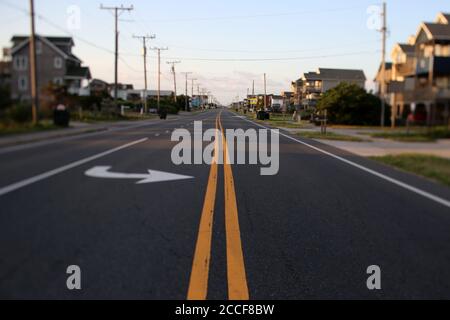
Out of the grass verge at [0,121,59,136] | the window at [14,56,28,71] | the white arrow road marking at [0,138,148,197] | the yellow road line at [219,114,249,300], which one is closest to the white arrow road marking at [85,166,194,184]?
the white arrow road marking at [0,138,148,197]

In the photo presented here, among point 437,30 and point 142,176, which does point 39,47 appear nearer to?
point 142,176

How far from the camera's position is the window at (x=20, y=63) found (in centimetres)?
1145

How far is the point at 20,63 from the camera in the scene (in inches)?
454

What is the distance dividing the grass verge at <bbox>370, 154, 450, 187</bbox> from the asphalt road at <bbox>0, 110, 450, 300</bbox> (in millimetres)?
1155

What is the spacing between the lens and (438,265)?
4953 mm

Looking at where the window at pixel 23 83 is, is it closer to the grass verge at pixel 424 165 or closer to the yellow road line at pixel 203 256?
the yellow road line at pixel 203 256

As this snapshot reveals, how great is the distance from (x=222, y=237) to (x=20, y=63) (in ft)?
26.7

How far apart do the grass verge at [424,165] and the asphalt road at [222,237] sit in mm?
1155

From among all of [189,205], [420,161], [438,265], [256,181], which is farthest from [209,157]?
[438,265]

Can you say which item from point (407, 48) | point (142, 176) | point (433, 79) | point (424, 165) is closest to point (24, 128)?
point (142, 176)

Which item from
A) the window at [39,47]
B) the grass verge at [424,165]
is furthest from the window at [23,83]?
the grass verge at [424,165]

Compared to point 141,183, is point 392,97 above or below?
above

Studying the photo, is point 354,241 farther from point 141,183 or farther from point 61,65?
point 61,65

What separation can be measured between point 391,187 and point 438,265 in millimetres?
5338
